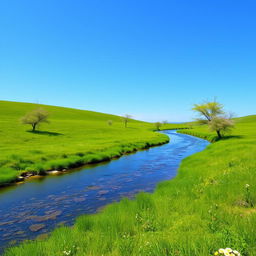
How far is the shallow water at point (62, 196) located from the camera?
938cm

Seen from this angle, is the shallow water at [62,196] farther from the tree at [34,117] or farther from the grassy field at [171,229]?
the tree at [34,117]

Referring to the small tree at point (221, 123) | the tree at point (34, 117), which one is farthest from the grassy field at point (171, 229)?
the tree at point (34, 117)

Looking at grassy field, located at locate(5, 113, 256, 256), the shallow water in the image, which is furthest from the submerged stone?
grassy field, located at locate(5, 113, 256, 256)

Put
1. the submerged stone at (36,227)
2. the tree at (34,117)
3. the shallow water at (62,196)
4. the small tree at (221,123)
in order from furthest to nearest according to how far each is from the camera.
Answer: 1. the tree at (34,117)
2. the small tree at (221,123)
3. the shallow water at (62,196)
4. the submerged stone at (36,227)

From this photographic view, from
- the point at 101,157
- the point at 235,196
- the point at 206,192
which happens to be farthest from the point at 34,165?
the point at 235,196

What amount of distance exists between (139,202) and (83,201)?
5.16 metres

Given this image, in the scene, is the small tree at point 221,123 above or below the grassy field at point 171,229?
above

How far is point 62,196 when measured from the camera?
13445 mm

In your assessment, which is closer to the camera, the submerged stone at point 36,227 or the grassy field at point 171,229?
the grassy field at point 171,229

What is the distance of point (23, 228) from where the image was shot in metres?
9.16

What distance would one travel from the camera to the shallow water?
369 inches

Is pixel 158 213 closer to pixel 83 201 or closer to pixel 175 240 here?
pixel 175 240

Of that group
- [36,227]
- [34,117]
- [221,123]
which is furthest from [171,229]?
[34,117]

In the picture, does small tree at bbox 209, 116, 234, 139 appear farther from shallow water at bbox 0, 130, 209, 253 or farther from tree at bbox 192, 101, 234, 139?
shallow water at bbox 0, 130, 209, 253
